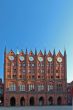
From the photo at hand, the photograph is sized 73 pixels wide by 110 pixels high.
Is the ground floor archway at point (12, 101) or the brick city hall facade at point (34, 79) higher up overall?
the brick city hall facade at point (34, 79)

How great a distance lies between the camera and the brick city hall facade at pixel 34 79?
8750 cm

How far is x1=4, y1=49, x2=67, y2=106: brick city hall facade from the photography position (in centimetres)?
8750

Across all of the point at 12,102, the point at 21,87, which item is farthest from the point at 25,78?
the point at 12,102

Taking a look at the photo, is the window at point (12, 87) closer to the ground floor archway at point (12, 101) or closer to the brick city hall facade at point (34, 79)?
the brick city hall facade at point (34, 79)

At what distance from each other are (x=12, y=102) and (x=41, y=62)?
1636 centimetres

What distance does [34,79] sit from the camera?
9025cm

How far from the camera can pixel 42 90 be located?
89812mm

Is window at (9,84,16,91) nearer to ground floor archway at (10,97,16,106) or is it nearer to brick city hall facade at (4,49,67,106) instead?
brick city hall facade at (4,49,67,106)

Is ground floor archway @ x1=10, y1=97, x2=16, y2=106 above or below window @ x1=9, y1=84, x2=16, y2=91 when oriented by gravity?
below

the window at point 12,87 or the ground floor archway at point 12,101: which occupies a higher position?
the window at point 12,87

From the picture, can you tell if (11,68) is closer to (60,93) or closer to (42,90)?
(42,90)

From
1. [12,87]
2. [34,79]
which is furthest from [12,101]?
[34,79]

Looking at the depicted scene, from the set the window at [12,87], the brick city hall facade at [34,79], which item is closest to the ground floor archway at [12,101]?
the brick city hall facade at [34,79]

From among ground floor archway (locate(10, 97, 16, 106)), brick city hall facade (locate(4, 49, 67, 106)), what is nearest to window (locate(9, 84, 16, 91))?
brick city hall facade (locate(4, 49, 67, 106))
